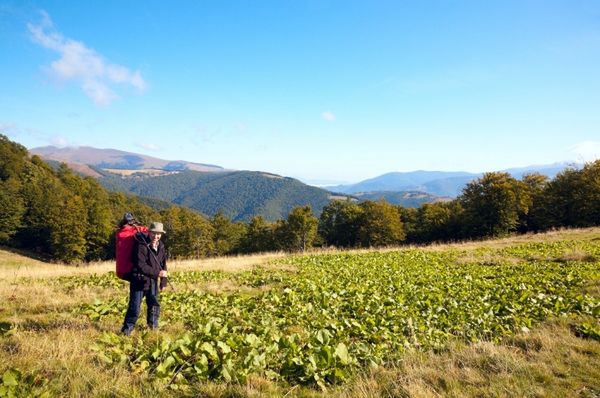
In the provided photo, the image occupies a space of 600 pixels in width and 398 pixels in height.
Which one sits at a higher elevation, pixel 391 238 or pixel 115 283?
pixel 115 283

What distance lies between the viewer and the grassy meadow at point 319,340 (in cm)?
520

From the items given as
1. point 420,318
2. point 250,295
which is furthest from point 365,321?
point 250,295

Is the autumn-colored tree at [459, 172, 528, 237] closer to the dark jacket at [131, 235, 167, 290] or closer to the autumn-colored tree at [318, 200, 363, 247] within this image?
the autumn-colored tree at [318, 200, 363, 247]

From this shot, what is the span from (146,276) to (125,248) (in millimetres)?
808

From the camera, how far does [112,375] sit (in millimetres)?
5406

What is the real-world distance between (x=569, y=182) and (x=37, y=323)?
241 feet

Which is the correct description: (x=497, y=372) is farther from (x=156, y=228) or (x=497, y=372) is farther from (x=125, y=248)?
(x=125, y=248)

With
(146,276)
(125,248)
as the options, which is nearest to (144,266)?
(146,276)

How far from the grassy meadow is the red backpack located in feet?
4.41

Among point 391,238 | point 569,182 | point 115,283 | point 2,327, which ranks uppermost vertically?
point 569,182

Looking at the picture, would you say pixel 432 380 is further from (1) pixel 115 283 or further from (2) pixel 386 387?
(1) pixel 115 283

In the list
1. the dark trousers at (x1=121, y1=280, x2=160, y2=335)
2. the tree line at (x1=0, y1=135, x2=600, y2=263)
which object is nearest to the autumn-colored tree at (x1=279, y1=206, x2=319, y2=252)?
the tree line at (x1=0, y1=135, x2=600, y2=263)

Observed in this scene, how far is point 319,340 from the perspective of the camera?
687 cm

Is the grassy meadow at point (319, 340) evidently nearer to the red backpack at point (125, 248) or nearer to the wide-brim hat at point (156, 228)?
the red backpack at point (125, 248)
